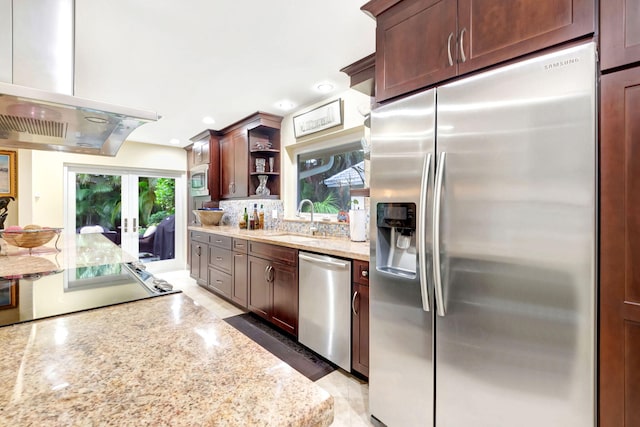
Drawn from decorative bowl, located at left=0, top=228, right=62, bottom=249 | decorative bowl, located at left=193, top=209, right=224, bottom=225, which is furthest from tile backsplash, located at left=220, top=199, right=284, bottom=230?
decorative bowl, located at left=0, top=228, right=62, bottom=249

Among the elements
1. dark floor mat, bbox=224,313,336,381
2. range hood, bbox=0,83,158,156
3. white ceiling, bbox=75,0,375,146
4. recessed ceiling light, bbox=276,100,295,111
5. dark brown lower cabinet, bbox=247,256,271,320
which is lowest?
dark floor mat, bbox=224,313,336,381

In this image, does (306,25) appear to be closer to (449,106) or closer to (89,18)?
(449,106)

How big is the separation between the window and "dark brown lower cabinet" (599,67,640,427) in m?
2.07

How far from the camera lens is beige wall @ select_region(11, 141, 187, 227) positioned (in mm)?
3918

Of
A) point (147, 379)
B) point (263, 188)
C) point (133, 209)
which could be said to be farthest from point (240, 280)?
point (133, 209)

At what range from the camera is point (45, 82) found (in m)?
1.25

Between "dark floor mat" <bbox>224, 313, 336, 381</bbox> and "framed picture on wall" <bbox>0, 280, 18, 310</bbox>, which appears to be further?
"dark floor mat" <bbox>224, 313, 336, 381</bbox>

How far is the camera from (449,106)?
50.4 inches

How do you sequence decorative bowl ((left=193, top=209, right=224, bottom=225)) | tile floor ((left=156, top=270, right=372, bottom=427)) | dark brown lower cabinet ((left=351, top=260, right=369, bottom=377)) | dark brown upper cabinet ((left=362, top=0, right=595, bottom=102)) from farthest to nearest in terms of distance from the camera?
decorative bowl ((left=193, top=209, right=224, bottom=225)) → dark brown lower cabinet ((left=351, top=260, right=369, bottom=377)) → tile floor ((left=156, top=270, right=372, bottom=427)) → dark brown upper cabinet ((left=362, top=0, right=595, bottom=102))

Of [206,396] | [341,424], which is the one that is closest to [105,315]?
[206,396]

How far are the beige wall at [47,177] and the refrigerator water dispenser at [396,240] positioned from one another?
4.83 meters

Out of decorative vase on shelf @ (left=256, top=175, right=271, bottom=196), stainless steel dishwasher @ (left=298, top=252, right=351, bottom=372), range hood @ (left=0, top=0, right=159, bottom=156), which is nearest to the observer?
range hood @ (left=0, top=0, right=159, bottom=156)

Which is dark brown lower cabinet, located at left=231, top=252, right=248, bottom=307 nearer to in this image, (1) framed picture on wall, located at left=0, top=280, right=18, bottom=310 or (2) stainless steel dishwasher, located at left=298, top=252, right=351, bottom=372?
(2) stainless steel dishwasher, located at left=298, top=252, right=351, bottom=372

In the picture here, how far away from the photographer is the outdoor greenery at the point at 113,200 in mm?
4688
